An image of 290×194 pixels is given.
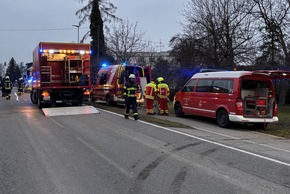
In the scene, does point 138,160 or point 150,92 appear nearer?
point 138,160

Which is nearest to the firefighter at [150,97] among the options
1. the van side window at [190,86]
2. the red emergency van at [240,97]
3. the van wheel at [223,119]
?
the van side window at [190,86]

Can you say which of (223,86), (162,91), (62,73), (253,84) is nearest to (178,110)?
(162,91)

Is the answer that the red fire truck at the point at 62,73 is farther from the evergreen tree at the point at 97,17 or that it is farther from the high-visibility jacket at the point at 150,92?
the evergreen tree at the point at 97,17

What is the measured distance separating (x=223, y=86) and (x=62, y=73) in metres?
9.30

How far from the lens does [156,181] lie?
18.1ft

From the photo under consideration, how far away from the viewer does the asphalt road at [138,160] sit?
17.4 feet

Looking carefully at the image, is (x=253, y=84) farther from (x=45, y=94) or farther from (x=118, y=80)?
(x=45, y=94)

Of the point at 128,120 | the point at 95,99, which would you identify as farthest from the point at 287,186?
the point at 95,99

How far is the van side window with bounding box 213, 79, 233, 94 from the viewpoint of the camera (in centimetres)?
1199

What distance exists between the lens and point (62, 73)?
18422 mm

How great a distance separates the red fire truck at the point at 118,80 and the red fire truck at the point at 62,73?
1.43m

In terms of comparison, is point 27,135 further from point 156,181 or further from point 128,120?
point 156,181

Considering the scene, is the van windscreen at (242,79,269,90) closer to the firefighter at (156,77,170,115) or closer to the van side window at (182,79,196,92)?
the van side window at (182,79,196,92)

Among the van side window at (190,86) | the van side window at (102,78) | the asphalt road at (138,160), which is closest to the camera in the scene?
the asphalt road at (138,160)
